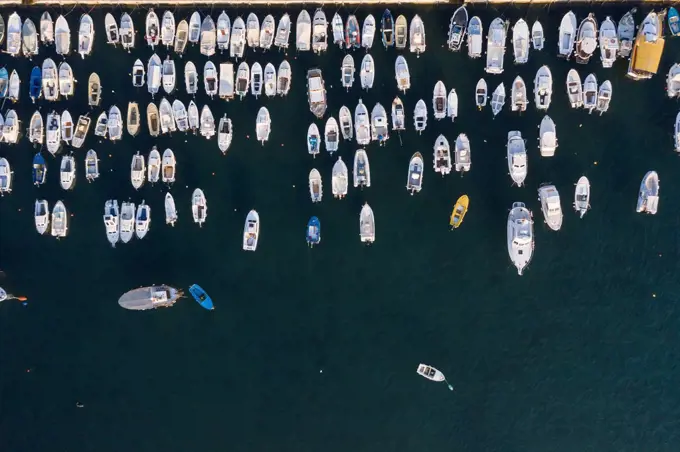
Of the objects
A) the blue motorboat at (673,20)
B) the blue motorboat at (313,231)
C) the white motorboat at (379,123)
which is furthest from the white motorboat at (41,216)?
the blue motorboat at (673,20)

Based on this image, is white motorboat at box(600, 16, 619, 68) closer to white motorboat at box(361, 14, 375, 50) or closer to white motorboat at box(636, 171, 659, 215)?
white motorboat at box(636, 171, 659, 215)

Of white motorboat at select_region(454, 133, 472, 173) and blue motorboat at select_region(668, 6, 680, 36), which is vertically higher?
blue motorboat at select_region(668, 6, 680, 36)

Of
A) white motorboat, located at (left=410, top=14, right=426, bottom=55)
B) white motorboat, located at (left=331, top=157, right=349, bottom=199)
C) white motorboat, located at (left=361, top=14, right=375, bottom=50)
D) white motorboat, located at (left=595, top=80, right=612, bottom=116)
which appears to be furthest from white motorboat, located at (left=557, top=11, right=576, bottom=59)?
white motorboat, located at (left=331, top=157, right=349, bottom=199)

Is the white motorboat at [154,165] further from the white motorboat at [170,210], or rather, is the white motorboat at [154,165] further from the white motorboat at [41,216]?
the white motorboat at [41,216]

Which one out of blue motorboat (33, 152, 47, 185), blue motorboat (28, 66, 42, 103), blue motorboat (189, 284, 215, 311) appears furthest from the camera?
blue motorboat (33, 152, 47, 185)

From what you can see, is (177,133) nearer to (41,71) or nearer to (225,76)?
(225,76)
